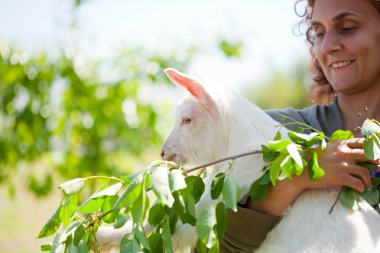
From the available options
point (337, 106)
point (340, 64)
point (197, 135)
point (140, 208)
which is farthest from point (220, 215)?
point (337, 106)

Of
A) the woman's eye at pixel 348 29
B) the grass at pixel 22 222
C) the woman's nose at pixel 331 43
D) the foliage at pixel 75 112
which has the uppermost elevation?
the woman's eye at pixel 348 29

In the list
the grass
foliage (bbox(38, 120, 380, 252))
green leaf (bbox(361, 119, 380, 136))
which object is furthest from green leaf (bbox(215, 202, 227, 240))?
the grass

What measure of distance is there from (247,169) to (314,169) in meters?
0.38

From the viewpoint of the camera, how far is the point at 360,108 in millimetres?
3105

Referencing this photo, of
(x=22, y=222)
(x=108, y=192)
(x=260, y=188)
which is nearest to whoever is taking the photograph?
(x=108, y=192)

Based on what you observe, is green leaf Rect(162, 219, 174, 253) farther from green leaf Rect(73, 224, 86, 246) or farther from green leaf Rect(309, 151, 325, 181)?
green leaf Rect(309, 151, 325, 181)

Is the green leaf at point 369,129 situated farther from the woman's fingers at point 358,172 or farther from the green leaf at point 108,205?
the green leaf at point 108,205

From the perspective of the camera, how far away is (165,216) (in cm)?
243

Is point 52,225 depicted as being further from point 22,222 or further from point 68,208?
point 22,222

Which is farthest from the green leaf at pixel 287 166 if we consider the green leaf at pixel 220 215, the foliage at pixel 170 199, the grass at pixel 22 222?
the grass at pixel 22 222

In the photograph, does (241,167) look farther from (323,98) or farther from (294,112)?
→ (323,98)

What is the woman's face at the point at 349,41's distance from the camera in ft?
9.50

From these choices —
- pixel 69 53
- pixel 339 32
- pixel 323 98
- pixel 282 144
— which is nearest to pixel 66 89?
pixel 69 53

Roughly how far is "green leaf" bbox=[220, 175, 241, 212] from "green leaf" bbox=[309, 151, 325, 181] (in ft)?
1.04
